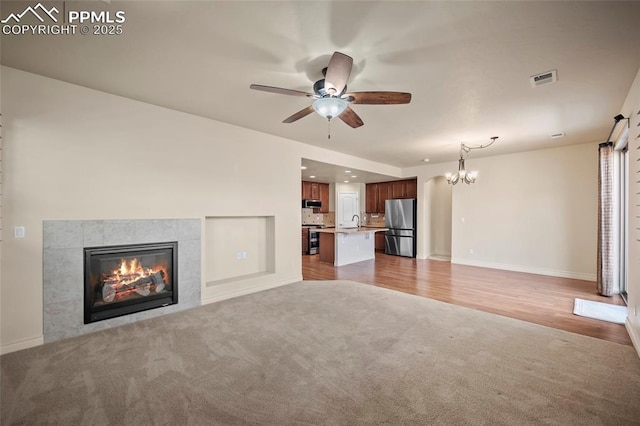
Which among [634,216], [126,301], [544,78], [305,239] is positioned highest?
[544,78]

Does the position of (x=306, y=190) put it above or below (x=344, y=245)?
above

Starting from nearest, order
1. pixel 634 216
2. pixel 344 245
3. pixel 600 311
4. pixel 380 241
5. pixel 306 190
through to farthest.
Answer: pixel 634 216
pixel 600 311
pixel 344 245
pixel 306 190
pixel 380 241

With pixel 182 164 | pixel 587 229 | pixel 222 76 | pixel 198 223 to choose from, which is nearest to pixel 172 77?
pixel 222 76

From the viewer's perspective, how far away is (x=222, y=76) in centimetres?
268

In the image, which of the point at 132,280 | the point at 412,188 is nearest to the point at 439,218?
the point at 412,188

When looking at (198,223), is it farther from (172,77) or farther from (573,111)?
(573,111)

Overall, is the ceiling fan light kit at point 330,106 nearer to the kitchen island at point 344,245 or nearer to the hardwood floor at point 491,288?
the hardwood floor at point 491,288

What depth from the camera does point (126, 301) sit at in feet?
10.7

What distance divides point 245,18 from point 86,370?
119 inches

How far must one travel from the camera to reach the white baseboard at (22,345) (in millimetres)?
2514

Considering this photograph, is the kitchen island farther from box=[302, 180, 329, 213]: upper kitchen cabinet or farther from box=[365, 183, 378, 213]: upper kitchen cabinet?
box=[302, 180, 329, 213]: upper kitchen cabinet

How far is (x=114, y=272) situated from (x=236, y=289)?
1.61 m

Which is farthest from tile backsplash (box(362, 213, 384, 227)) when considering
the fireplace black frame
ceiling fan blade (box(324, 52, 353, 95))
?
ceiling fan blade (box(324, 52, 353, 95))

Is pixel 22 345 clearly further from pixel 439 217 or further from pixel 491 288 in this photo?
pixel 439 217
